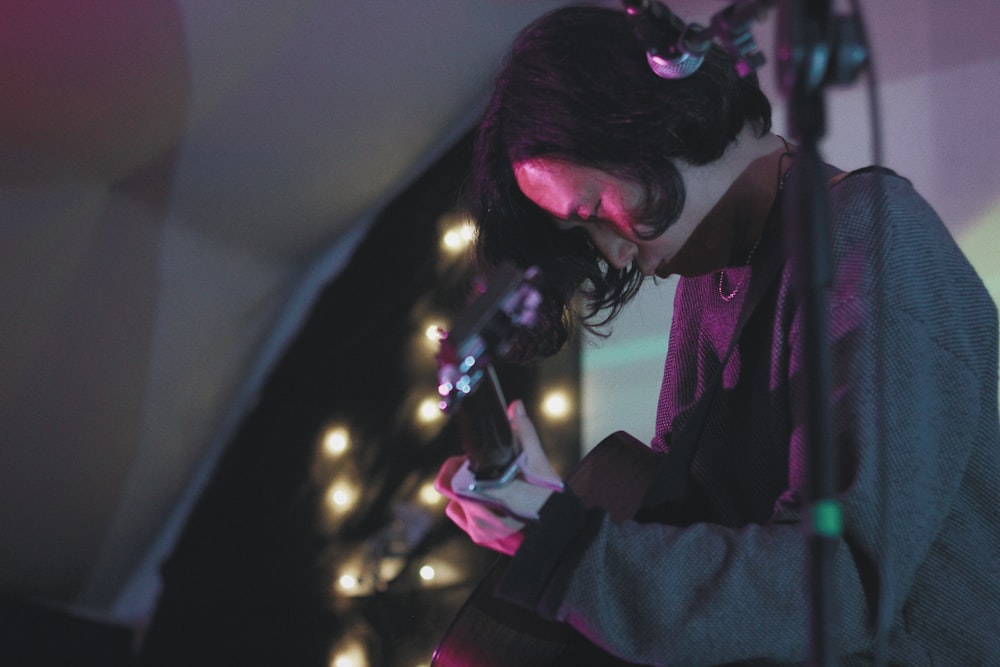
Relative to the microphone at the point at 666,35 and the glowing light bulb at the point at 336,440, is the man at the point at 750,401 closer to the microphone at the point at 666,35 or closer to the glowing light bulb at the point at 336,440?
the microphone at the point at 666,35

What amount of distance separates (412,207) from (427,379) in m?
0.49

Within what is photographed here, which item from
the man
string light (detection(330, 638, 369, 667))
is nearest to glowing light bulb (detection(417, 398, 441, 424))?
string light (detection(330, 638, 369, 667))

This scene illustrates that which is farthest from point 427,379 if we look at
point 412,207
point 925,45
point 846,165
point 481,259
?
point 925,45

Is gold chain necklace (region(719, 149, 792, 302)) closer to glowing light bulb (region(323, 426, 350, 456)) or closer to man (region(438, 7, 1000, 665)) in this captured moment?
man (region(438, 7, 1000, 665))

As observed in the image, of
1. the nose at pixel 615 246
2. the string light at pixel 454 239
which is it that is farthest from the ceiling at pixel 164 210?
the nose at pixel 615 246

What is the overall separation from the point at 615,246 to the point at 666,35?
0.47 metres

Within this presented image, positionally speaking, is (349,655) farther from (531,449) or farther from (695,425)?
(531,449)

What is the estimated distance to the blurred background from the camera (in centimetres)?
192

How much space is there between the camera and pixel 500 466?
3.47 feet

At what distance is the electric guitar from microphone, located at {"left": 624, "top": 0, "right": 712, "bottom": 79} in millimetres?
267

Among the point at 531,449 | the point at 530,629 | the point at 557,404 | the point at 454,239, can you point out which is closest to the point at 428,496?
the point at 557,404

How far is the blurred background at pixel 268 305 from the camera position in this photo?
1.92 meters

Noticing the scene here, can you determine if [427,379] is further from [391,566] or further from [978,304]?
[978,304]

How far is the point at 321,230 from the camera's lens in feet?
8.80
